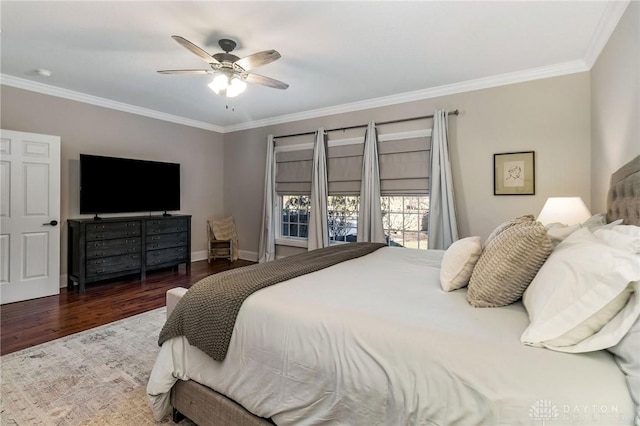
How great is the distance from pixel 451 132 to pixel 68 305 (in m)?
4.88

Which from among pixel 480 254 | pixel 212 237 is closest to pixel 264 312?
pixel 480 254

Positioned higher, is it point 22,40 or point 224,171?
point 22,40

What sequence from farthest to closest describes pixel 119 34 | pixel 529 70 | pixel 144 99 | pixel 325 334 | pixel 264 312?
pixel 144 99 < pixel 529 70 < pixel 119 34 < pixel 264 312 < pixel 325 334

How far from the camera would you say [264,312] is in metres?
1.43

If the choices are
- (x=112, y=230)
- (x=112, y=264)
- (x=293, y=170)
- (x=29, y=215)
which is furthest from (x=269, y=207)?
(x=29, y=215)

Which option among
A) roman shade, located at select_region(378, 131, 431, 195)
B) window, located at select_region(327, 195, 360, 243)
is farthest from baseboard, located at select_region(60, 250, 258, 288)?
roman shade, located at select_region(378, 131, 431, 195)

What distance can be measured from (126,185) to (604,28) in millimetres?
5582

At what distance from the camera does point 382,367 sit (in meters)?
1.13

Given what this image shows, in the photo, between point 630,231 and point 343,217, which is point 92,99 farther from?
point 630,231

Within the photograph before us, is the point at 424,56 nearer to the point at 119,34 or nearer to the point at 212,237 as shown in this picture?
the point at 119,34

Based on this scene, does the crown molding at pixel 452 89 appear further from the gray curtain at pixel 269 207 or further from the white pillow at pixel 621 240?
the white pillow at pixel 621 240

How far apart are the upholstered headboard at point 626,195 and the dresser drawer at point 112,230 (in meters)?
5.12

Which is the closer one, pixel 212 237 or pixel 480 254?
pixel 480 254

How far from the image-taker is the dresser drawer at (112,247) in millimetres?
4113
